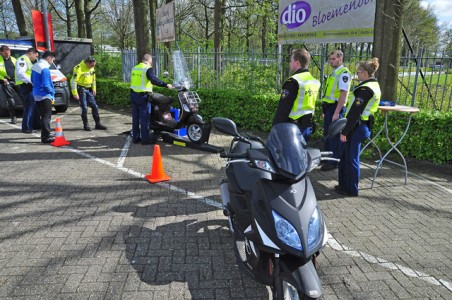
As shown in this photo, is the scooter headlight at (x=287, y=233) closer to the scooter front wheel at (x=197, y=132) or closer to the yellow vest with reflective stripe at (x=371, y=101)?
the yellow vest with reflective stripe at (x=371, y=101)

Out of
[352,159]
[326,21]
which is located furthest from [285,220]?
[326,21]

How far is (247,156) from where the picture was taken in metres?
2.63

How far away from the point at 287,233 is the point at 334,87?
4517 millimetres

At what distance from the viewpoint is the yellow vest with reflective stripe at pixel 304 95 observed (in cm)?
480

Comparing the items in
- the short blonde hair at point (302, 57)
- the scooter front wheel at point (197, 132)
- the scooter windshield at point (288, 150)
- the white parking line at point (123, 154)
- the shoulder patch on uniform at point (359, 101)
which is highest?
the short blonde hair at point (302, 57)

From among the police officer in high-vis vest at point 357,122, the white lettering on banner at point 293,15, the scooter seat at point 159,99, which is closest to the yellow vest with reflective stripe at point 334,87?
the police officer in high-vis vest at point 357,122

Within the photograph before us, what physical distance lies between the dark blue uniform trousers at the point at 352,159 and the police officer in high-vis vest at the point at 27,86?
7.63 metres

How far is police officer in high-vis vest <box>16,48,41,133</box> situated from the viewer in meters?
8.77

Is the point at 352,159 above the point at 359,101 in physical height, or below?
below

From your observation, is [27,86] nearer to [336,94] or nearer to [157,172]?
[157,172]

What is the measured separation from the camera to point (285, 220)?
2.34m

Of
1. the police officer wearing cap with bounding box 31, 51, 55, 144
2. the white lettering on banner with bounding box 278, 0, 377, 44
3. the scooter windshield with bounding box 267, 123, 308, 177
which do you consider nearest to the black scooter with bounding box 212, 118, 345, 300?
the scooter windshield with bounding box 267, 123, 308, 177

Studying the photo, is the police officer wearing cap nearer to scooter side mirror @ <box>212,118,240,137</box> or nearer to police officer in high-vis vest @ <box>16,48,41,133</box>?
police officer in high-vis vest @ <box>16,48,41,133</box>

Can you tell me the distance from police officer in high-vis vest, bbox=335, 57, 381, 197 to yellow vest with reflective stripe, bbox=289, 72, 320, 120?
52 cm
